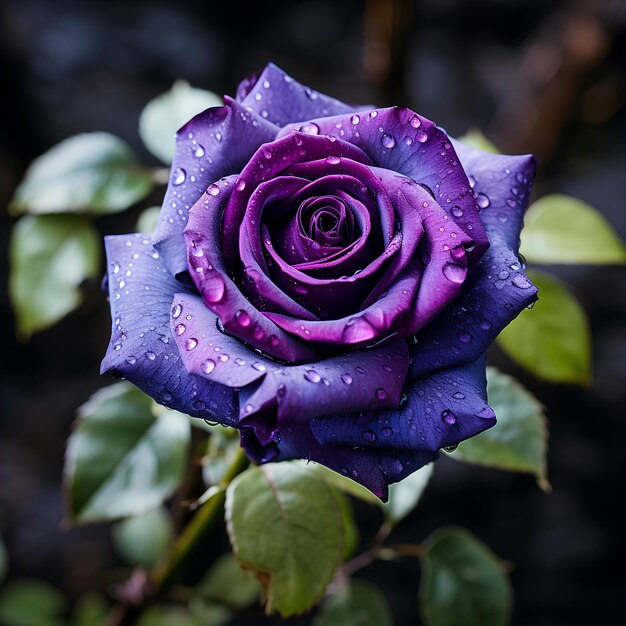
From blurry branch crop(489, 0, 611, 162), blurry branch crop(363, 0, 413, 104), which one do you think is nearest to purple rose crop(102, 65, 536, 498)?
blurry branch crop(363, 0, 413, 104)

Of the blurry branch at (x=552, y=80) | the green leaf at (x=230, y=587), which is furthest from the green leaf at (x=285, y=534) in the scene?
the blurry branch at (x=552, y=80)

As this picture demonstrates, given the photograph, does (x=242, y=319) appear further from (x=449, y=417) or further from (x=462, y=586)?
(x=462, y=586)

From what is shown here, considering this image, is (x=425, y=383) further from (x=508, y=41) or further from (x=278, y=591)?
(x=508, y=41)

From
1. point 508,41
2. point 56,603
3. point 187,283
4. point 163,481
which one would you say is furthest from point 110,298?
point 508,41

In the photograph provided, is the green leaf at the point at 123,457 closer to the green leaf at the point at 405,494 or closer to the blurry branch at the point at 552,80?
the green leaf at the point at 405,494

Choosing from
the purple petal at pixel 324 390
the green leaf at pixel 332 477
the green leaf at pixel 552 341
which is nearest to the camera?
the purple petal at pixel 324 390

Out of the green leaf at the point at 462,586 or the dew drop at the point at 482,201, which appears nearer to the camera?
the dew drop at the point at 482,201
